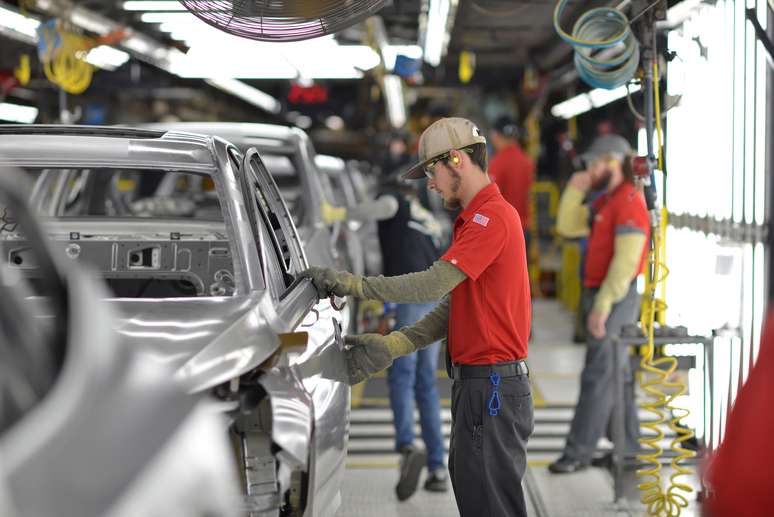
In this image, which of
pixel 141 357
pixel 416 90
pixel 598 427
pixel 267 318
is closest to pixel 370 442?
pixel 598 427

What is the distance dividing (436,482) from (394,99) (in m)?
14.5

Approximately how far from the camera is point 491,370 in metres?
3.37

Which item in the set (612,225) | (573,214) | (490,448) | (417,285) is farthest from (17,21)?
(490,448)

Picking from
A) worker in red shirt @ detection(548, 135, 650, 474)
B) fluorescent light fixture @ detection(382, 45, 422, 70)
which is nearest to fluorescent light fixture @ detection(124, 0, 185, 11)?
fluorescent light fixture @ detection(382, 45, 422, 70)

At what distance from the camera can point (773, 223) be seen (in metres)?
5.12

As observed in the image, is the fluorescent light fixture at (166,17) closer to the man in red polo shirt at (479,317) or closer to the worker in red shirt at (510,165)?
the worker in red shirt at (510,165)

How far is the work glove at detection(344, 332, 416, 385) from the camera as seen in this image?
3611 mm

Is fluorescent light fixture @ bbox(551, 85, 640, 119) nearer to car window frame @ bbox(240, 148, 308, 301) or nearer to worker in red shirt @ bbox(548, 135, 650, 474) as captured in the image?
worker in red shirt @ bbox(548, 135, 650, 474)

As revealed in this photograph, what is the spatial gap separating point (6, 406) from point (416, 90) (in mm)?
19883

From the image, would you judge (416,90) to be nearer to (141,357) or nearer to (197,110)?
(197,110)

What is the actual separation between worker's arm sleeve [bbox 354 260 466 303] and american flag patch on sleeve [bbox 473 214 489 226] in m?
0.17

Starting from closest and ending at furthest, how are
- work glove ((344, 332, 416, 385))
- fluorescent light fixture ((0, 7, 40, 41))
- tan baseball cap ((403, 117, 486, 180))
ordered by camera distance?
tan baseball cap ((403, 117, 486, 180))
work glove ((344, 332, 416, 385))
fluorescent light fixture ((0, 7, 40, 41))

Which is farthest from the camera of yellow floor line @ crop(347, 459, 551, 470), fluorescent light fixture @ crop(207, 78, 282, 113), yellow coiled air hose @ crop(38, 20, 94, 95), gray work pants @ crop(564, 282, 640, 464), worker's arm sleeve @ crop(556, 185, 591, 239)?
fluorescent light fixture @ crop(207, 78, 282, 113)

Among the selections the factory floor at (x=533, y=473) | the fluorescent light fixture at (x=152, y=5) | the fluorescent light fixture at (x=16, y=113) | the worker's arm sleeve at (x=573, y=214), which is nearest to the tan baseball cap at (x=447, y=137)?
the factory floor at (x=533, y=473)
